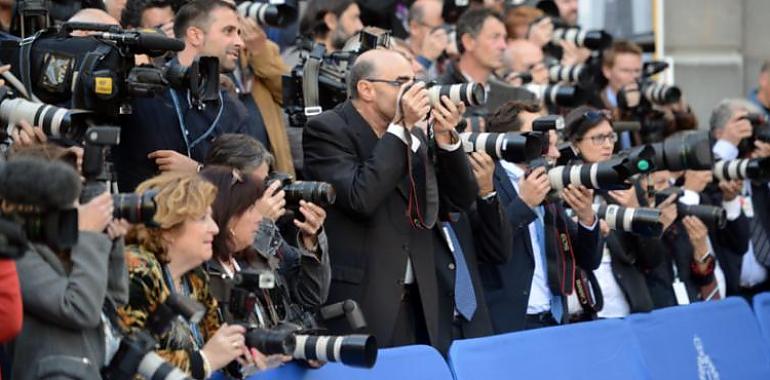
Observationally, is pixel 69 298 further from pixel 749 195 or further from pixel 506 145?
pixel 749 195

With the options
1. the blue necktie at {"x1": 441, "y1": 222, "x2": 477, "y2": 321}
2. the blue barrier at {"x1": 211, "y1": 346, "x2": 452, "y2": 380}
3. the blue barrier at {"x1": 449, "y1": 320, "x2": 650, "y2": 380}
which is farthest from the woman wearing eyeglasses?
the blue barrier at {"x1": 211, "y1": 346, "x2": 452, "y2": 380}

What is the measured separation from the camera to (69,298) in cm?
499

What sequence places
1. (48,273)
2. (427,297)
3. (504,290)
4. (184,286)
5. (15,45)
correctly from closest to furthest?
(48,273)
(184,286)
(15,45)
(427,297)
(504,290)

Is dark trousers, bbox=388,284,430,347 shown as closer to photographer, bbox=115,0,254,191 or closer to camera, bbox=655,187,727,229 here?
photographer, bbox=115,0,254,191

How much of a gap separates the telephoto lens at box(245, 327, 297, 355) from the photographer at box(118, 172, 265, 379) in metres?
0.04

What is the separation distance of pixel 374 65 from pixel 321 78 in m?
0.74

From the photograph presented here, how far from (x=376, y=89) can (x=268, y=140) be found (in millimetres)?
1103

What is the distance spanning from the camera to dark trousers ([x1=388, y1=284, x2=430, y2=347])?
7.07m

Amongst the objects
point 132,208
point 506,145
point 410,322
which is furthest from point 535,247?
point 132,208

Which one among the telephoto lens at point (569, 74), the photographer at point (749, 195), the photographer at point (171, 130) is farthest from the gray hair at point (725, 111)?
the photographer at point (171, 130)

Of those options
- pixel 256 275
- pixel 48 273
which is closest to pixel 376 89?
pixel 256 275

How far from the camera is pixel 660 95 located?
10516 millimetres

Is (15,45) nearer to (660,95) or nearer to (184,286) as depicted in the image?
(184,286)

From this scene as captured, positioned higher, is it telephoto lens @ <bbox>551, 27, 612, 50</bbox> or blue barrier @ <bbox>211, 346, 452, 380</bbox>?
telephoto lens @ <bbox>551, 27, 612, 50</bbox>
